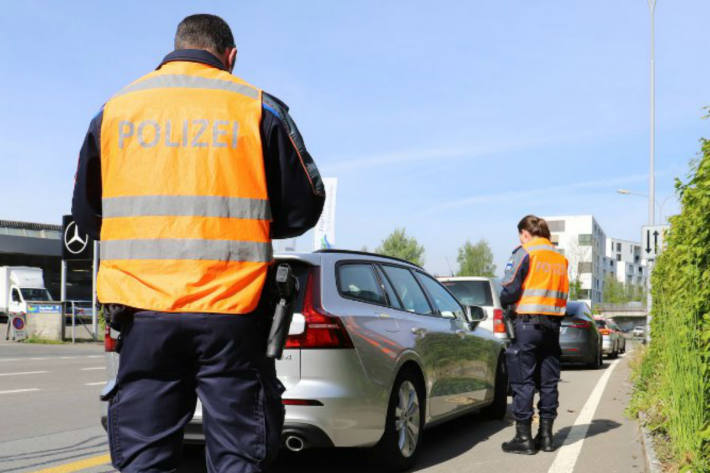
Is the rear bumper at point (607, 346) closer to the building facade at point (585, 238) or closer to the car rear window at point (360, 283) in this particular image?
the car rear window at point (360, 283)

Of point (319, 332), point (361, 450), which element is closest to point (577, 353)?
point (361, 450)

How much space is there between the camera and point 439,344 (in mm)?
6879

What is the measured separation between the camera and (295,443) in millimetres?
5289

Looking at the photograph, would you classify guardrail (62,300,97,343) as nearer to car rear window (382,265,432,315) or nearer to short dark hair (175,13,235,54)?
car rear window (382,265,432,315)

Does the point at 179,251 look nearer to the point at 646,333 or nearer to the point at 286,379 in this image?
the point at 286,379

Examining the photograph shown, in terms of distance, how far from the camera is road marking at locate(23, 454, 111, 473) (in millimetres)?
5852

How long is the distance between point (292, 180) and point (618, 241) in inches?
6242

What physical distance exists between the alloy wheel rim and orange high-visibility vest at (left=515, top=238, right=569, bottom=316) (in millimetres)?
1392

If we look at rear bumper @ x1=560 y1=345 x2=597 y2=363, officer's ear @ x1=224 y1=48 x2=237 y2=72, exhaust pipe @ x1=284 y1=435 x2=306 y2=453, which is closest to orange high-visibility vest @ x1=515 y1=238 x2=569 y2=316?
exhaust pipe @ x1=284 y1=435 x2=306 y2=453

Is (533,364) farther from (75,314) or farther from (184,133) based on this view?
(75,314)

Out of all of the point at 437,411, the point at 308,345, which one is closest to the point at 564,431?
the point at 437,411

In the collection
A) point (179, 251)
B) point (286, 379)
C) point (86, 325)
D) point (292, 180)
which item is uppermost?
point (292, 180)

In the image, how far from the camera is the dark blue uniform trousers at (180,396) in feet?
8.39

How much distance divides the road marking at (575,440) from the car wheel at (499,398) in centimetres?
77
